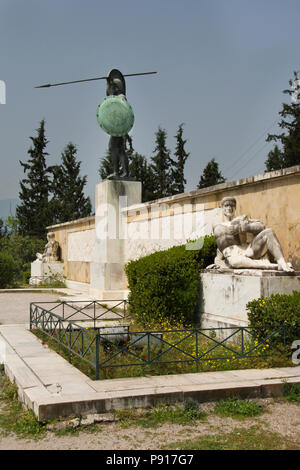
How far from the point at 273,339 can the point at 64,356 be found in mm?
Result: 3179

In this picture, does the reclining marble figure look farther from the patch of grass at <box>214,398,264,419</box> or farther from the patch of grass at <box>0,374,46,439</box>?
the patch of grass at <box>0,374,46,439</box>

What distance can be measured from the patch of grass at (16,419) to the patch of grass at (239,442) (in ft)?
4.32

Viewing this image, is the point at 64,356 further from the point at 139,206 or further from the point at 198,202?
the point at 139,206

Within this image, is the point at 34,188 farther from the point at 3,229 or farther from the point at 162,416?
the point at 162,416

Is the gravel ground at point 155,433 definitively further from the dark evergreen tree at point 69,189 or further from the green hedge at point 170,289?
the dark evergreen tree at point 69,189

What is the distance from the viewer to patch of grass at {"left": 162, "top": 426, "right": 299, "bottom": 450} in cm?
435

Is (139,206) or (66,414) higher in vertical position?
(139,206)

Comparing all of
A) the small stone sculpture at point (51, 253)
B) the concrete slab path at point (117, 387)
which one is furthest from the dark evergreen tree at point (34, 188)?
the concrete slab path at point (117, 387)

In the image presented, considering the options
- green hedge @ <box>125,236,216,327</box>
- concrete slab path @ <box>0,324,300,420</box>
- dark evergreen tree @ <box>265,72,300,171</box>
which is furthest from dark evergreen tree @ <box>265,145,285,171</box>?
concrete slab path @ <box>0,324,300,420</box>

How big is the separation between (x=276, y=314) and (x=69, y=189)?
3181 cm

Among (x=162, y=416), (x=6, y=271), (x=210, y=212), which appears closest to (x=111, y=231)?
(x=210, y=212)

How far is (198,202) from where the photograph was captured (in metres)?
11.6

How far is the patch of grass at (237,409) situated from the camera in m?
5.25
